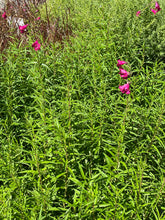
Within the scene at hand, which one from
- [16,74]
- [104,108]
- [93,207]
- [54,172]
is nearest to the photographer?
[93,207]

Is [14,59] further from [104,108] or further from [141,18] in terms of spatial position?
[141,18]

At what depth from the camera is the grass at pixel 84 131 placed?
6.22 feet

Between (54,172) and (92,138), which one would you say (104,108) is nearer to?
(92,138)

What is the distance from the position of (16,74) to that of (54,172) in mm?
1558

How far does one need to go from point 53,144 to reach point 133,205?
86 centimetres

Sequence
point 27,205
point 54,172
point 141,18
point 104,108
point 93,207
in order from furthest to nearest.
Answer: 1. point 141,18
2. point 104,108
3. point 54,172
4. point 27,205
5. point 93,207

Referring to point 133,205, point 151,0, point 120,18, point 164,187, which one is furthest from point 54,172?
point 151,0

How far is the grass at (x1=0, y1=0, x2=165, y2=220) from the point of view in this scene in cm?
190

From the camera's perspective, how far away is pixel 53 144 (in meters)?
2.24

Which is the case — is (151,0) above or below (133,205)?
above

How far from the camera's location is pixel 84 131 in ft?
7.72

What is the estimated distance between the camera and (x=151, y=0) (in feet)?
14.8

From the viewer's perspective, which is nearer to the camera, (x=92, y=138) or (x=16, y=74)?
(x=92, y=138)

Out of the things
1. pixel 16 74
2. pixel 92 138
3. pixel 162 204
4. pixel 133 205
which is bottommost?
pixel 162 204
